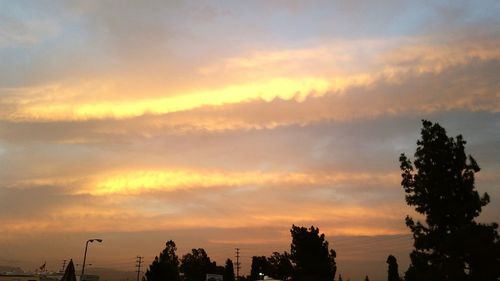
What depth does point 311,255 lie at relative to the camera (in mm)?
72875

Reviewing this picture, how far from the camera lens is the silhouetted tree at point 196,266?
132625 millimetres

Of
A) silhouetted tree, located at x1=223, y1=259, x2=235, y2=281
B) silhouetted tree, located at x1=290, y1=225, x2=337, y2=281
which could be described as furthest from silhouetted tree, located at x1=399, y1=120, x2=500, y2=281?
silhouetted tree, located at x1=223, y1=259, x2=235, y2=281

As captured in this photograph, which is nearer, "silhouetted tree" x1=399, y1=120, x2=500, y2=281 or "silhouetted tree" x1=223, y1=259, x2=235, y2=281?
"silhouetted tree" x1=399, y1=120, x2=500, y2=281

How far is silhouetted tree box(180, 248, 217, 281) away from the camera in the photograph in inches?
5221

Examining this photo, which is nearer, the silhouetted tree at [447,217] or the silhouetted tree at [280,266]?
the silhouetted tree at [447,217]

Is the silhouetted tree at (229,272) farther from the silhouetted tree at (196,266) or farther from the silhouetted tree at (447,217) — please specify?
the silhouetted tree at (447,217)

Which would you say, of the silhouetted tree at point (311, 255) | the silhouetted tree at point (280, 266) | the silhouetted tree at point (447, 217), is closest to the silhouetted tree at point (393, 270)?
the silhouetted tree at point (311, 255)

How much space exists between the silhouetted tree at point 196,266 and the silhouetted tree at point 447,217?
107230mm

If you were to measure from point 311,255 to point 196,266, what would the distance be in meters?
73.1

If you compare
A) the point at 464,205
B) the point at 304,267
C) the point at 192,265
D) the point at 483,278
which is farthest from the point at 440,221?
the point at 192,265

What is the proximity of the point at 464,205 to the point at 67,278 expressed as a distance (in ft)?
74.4

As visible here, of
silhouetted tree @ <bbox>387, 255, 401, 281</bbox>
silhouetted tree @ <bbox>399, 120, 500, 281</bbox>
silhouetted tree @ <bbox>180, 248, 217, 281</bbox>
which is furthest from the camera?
silhouetted tree @ <bbox>180, 248, 217, 281</bbox>

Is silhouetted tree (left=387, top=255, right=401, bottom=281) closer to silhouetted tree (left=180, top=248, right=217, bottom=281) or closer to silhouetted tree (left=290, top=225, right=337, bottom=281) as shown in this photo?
silhouetted tree (left=290, top=225, right=337, bottom=281)

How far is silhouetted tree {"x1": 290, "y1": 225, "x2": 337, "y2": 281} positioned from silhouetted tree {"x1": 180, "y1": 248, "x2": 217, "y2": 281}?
59.3 meters
